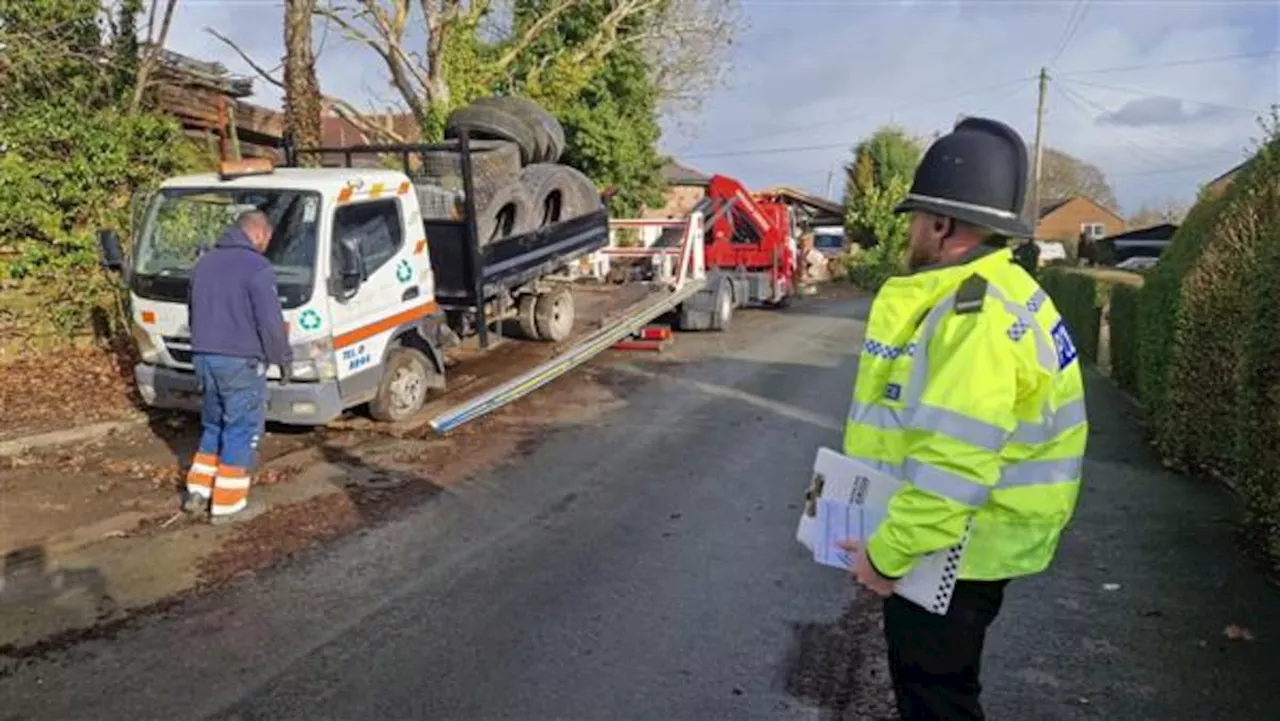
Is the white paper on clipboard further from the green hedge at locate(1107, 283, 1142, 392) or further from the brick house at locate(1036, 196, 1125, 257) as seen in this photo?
the brick house at locate(1036, 196, 1125, 257)

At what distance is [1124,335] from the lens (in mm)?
10570

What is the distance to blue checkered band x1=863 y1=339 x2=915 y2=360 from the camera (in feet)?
8.05

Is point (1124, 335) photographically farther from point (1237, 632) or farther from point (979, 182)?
point (979, 182)

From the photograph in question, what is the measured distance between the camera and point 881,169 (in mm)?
45469

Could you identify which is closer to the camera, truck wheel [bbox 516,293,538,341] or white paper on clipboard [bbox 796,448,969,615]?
white paper on clipboard [bbox 796,448,969,615]

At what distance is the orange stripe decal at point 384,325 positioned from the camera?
7730mm

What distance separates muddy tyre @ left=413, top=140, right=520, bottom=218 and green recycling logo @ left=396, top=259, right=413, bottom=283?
124 centimetres

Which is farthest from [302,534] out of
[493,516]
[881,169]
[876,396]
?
[881,169]

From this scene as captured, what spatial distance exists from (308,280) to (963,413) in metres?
6.27

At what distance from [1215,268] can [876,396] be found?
5005mm

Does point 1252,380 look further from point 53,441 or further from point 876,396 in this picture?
point 53,441

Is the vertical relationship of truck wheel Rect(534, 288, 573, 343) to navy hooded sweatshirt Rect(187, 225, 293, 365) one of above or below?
below

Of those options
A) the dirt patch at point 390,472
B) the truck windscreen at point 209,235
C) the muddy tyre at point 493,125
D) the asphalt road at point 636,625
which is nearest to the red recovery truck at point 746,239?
the muddy tyre at point 493,125

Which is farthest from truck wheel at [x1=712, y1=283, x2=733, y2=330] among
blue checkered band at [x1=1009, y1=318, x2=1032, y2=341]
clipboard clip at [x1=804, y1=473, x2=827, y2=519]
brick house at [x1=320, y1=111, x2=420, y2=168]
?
blue checkered band at [x1=1009, y1=318, x2=1032, y2=341]
